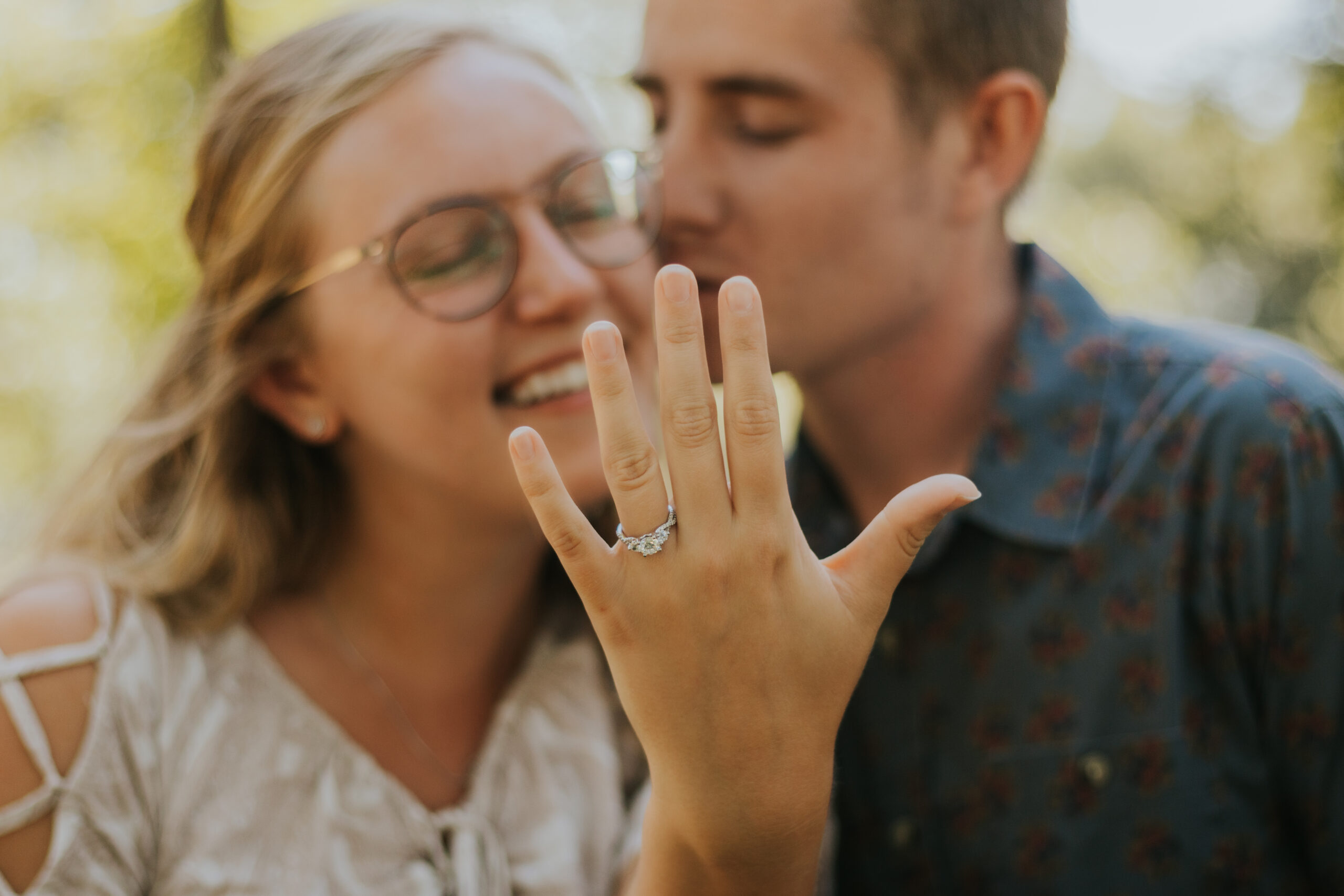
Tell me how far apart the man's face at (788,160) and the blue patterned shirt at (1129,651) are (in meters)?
0.50

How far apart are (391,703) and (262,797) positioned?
351 millimetres

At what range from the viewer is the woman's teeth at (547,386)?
6.66ft

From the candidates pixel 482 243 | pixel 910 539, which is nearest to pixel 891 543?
pixel 910 539

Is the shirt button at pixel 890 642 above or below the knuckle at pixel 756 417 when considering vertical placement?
below

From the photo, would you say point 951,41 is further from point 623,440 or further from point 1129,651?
point 623,440

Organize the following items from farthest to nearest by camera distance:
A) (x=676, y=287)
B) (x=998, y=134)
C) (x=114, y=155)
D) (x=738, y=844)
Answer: (x=114, y=155)
(x=998, y=134)
(x=738, y=844)
(x=676, y=287)

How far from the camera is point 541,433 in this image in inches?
78.6

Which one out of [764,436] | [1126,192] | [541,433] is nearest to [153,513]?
[541,433]

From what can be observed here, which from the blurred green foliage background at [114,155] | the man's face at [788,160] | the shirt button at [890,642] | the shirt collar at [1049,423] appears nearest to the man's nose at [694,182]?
the man's face at [788,160]

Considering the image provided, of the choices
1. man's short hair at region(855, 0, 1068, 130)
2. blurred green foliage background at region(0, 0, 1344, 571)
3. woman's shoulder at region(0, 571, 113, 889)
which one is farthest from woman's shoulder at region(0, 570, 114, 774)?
blurred green foliage background at region(0, 0, 1344, 571)

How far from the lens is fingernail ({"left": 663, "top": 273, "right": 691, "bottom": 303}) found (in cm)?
116

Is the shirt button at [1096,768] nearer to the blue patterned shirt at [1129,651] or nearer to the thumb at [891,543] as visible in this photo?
the blue patterned shirt at [1129,651]

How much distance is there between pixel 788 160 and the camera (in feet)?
7.53

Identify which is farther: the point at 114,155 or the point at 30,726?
the point at 114,155
